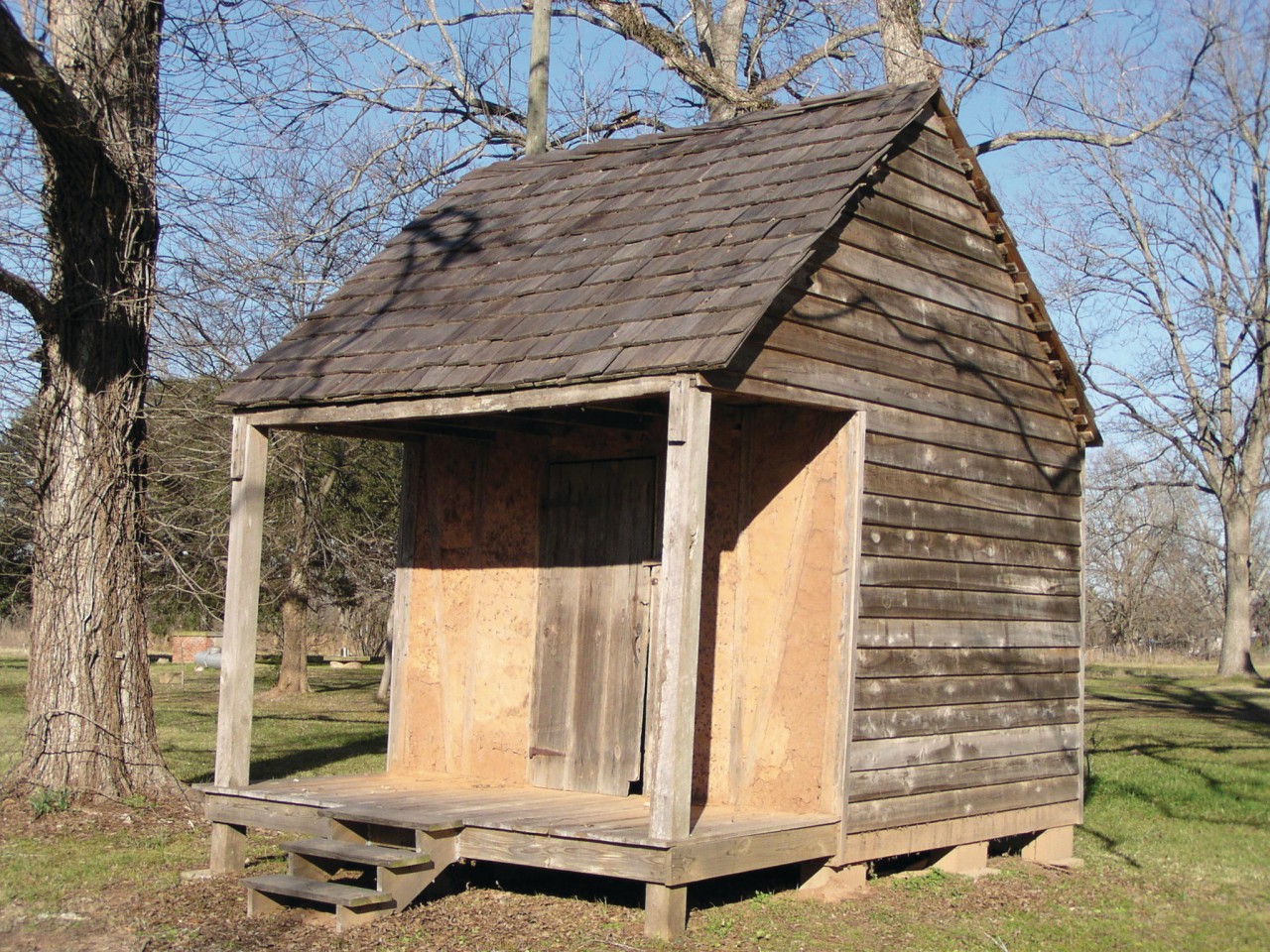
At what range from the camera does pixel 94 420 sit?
10531mm

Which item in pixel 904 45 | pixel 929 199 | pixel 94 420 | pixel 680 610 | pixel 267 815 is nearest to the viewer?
pixel 680 610

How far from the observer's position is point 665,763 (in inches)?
265

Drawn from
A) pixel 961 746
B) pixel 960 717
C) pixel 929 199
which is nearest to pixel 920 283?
pixel 929 199

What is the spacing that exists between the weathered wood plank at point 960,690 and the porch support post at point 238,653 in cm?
390

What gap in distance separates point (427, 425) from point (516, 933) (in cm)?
383

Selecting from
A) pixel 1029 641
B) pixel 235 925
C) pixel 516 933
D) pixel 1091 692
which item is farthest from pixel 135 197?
pixel 1091 692

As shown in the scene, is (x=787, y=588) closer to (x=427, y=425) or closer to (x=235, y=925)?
(x=427, y=425)

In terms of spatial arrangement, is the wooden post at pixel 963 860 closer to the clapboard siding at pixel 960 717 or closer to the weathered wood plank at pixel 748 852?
the clapboard siding at pixel 960 717

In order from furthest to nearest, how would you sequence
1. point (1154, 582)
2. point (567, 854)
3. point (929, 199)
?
point (1154, 582) → point (929, 199) → point (567, 854)

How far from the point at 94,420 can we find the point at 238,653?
2931 mm

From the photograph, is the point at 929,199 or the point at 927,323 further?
the point at 929,199

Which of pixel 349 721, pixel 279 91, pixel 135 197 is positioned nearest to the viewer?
pixel 135 197

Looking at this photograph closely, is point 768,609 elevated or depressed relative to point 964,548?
depressed

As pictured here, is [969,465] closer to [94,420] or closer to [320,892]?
[320,892]
